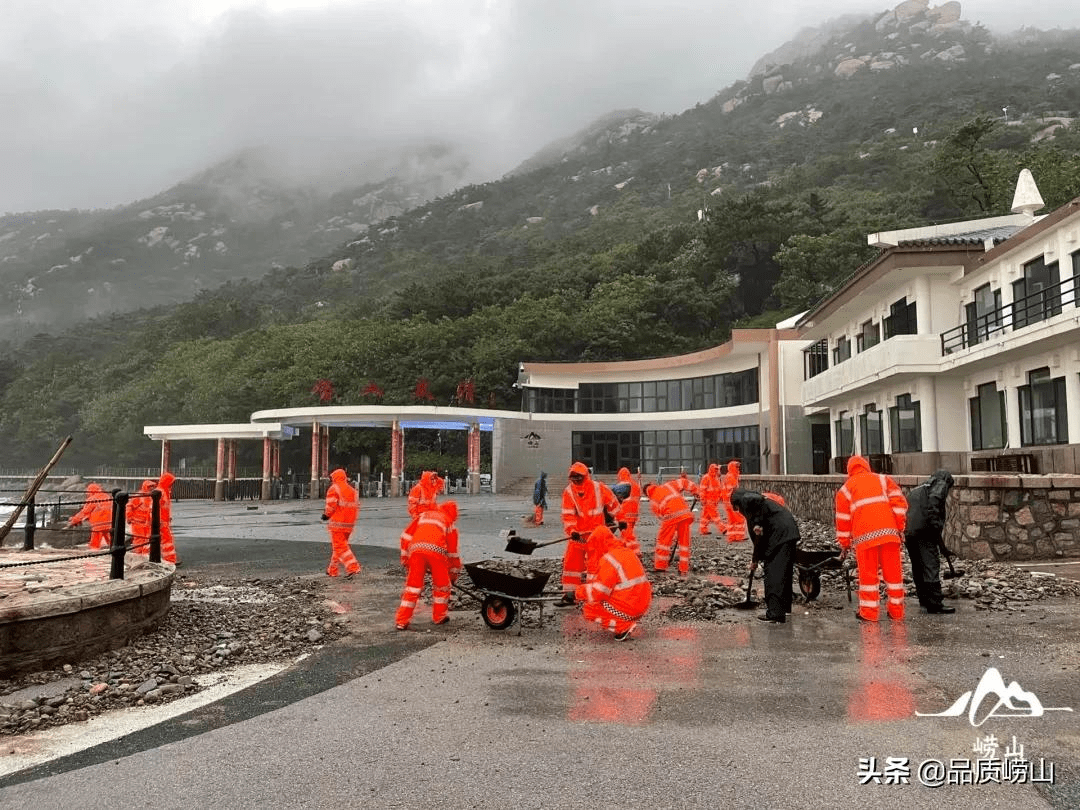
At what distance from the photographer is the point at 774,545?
26.7ft

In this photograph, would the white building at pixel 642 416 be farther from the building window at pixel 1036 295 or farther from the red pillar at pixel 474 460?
the building window at pixel 1036 295

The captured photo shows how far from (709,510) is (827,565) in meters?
9.39

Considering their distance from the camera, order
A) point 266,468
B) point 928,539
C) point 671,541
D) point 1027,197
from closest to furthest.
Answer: point 928,539 → point 671,541 → point 1027,197 → point 266,468

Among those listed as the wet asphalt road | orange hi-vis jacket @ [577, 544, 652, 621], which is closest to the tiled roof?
the wet asphalt road

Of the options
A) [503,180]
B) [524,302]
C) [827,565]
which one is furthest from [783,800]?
[503,180]

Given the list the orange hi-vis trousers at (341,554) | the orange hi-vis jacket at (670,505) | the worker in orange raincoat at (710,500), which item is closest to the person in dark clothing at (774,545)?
the orange hi-vis jacket at (670,505)

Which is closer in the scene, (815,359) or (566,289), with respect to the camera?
(815,359)

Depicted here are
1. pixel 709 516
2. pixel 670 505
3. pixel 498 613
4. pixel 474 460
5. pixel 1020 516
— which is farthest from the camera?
pixel 474 460

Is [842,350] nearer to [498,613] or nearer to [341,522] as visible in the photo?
[341,522]

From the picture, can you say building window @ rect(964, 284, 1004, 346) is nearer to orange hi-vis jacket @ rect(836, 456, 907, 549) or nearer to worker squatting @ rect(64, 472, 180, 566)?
orange hi-vis jacket @ rect(836, 456, 907, 549)

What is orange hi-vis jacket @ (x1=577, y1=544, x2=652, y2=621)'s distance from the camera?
721 centimetres

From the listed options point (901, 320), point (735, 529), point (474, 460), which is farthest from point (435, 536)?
point (474, 460)

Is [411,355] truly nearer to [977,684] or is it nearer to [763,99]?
[977,684]

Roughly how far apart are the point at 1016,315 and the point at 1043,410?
244cm
